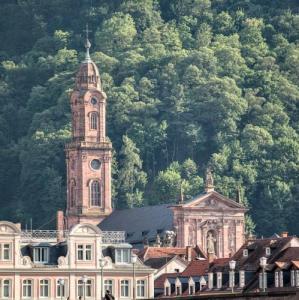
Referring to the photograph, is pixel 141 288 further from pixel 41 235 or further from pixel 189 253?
pixel 189 253

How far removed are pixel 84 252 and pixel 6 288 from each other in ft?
21.2

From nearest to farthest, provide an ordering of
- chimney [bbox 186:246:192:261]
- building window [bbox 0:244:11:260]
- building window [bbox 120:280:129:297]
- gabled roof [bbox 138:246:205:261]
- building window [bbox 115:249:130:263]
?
building window [bbox 0:244:11:260] → building window [bbox 120:280:129:297] → building window [bbox 115:249:130:263] → gabled roof [bbox 138:246:205:261] → chimney [bbox 186:246:192:261]

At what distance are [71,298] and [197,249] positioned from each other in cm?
4634

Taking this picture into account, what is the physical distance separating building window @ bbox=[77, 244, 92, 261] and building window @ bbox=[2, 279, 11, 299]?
5670 millimetres

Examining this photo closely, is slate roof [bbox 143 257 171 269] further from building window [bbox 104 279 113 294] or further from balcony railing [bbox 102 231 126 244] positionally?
building window [bbox 104 279 113 294]

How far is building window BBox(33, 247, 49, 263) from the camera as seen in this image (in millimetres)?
151875

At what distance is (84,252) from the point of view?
15350cm

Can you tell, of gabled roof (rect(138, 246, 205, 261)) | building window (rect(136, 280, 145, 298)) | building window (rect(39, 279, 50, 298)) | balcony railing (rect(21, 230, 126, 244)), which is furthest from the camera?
gabled roof (rect(138, 246, 205, 261))

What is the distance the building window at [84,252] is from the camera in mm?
153375

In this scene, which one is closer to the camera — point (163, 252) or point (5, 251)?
point (5, 251)

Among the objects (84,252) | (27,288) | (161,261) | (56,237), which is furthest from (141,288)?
(161,261)

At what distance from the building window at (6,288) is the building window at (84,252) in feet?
18.6

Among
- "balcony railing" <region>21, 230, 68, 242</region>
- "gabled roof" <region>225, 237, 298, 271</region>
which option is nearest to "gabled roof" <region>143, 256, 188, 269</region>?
"balcony railing" <region>21, 230, 68, 242</region>

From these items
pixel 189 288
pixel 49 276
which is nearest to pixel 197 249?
pixel 189 288
